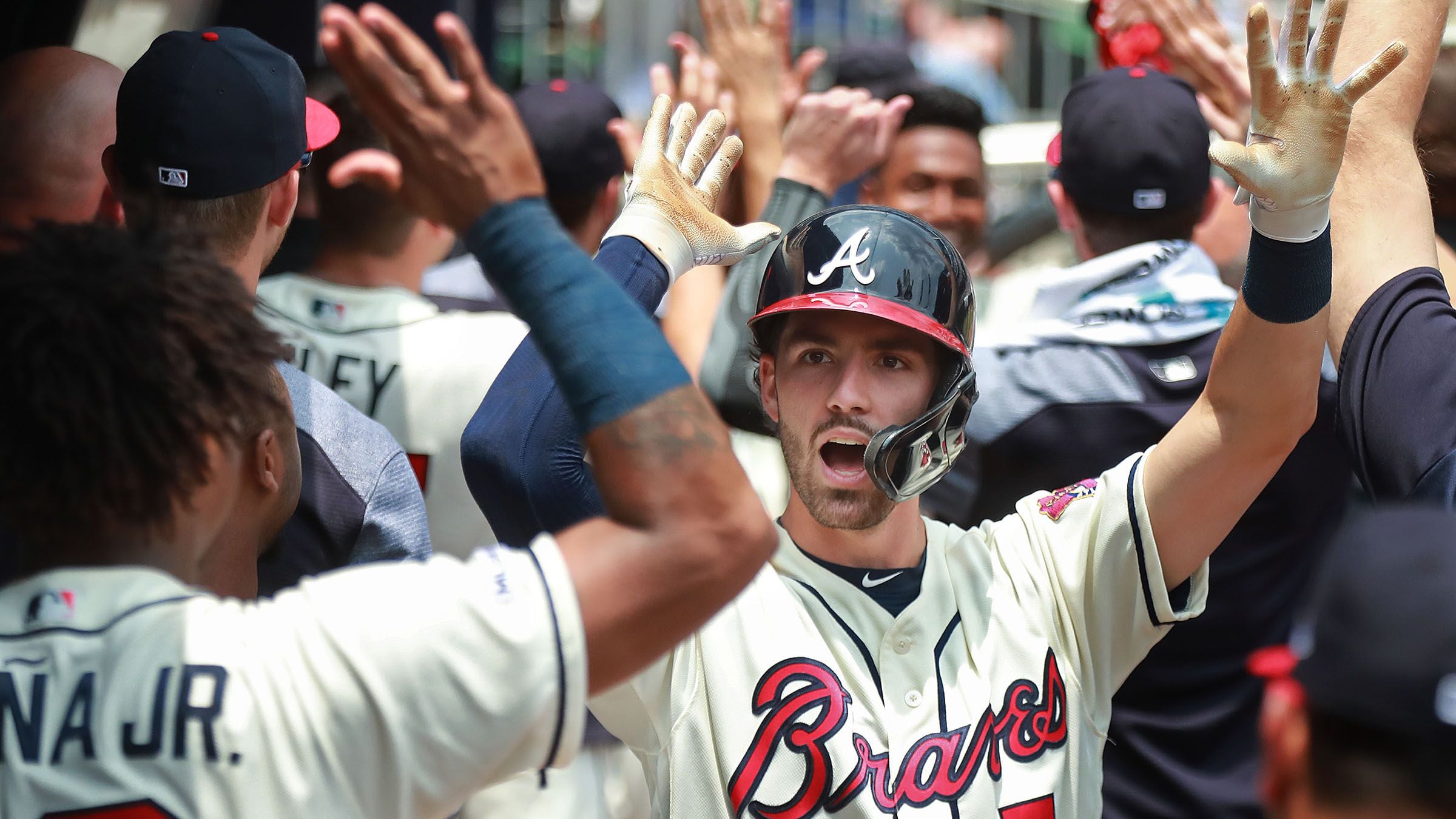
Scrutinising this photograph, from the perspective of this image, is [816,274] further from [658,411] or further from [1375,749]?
[1375,749]

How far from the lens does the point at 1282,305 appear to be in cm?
227

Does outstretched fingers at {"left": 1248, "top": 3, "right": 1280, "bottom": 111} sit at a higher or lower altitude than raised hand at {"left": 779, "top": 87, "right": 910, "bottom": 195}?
higher

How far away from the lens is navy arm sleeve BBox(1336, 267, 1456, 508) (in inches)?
92.0

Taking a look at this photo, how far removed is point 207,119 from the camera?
2334mm

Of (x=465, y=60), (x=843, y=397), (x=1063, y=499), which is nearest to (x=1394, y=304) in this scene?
(x=1063, y=499)

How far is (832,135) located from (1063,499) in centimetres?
122

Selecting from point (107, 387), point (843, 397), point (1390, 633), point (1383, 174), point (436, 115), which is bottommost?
point (843, 397)

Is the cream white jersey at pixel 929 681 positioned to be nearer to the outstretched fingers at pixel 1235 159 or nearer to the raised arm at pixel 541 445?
the raised arm at pixel 541 445

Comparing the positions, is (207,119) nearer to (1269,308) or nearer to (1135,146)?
(1269,308)

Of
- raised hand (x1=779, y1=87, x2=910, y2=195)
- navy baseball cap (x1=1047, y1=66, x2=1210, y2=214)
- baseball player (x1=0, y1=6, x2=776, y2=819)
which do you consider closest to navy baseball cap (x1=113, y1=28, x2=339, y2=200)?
baseball player (x1=0, y1=6, x2=776, y2=819)

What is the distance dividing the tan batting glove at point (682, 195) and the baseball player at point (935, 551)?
0.13 meters

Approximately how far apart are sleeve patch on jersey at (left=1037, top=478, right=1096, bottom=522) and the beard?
0.31 metres

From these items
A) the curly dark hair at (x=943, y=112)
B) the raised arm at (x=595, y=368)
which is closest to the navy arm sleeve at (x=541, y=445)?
the raised arm at (x=595, y=368)

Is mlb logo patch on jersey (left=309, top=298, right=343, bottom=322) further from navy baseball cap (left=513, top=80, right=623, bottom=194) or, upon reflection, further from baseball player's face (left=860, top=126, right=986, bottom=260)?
baseball player's face (left=860, top=126, right=986, bottom=260)
